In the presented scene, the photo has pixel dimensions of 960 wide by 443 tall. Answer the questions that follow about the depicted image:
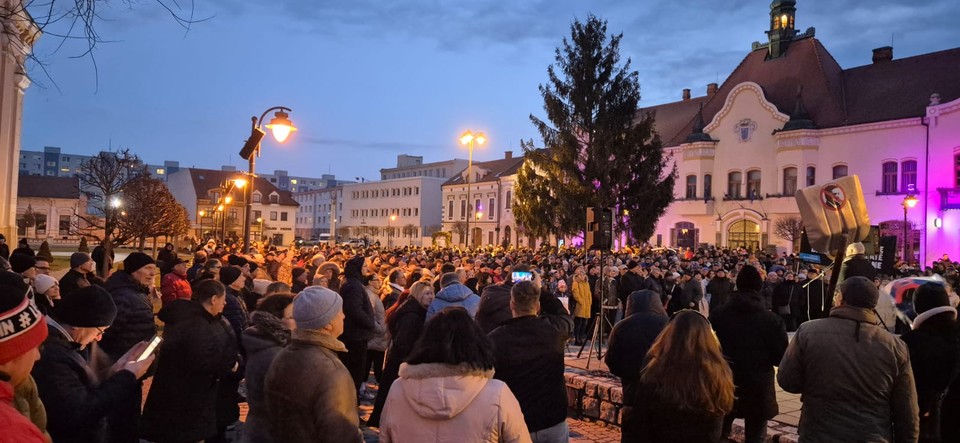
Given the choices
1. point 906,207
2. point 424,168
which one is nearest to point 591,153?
point 906,207

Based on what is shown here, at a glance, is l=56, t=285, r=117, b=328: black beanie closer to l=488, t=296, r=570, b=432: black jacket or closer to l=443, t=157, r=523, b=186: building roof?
l=488, t=296, r=570, b=432: black jacket

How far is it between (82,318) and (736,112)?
154 feet

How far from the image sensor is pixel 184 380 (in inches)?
189

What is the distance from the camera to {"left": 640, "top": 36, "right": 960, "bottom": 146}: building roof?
130 feet

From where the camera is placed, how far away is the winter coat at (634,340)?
5000 mm

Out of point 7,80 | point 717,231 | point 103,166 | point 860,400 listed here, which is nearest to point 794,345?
point 860,400

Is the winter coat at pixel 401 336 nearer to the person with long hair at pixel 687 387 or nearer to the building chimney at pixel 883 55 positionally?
the person with long hair at pixel 687 387

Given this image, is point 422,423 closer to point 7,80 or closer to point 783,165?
point 7,80

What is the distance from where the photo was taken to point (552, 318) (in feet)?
18.6

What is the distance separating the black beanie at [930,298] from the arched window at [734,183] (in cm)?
4268

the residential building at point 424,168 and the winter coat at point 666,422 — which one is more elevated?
the residential building at point 424,168

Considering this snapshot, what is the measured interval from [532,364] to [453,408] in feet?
5.26

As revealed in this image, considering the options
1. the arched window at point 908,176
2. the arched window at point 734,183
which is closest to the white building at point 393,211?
the arched window at point 734,183

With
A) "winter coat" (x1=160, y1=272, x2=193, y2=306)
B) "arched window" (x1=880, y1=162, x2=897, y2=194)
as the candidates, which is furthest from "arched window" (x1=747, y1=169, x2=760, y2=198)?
"winter coat" (x1=160, y1=272, x2=193, y2=306)
